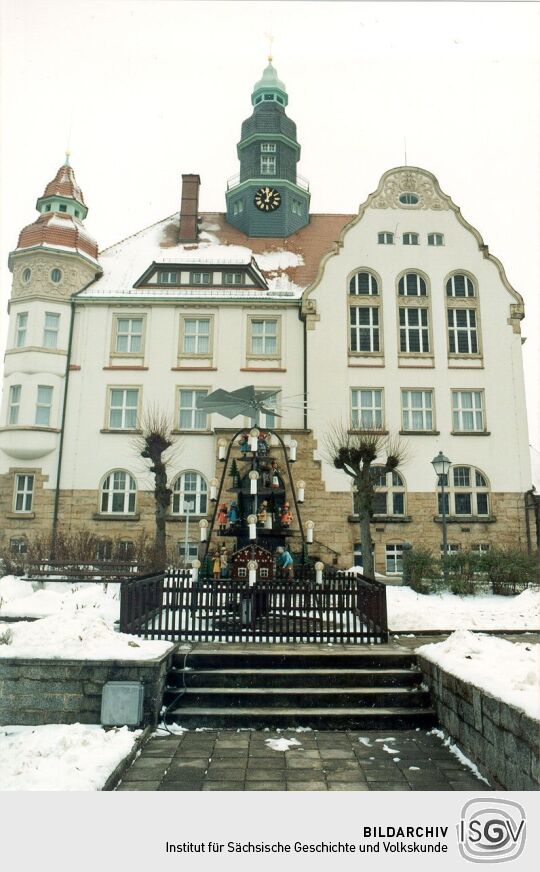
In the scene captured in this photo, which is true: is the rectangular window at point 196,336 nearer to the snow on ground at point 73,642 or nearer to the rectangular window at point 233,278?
the rectangular window at point 233,278

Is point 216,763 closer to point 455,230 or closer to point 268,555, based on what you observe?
point 268,555

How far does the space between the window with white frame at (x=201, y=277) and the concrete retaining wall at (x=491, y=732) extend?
2594 centimetres

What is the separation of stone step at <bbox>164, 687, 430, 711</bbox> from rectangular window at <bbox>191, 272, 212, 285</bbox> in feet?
82.5

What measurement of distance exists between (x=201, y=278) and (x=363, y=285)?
27.1 feet

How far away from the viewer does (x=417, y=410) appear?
92.0 ft

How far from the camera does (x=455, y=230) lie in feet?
96.2

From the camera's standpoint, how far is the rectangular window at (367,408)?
27453 mm

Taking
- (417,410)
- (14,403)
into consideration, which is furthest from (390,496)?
(14,403)

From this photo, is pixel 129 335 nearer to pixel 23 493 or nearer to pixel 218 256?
pixel 218 256

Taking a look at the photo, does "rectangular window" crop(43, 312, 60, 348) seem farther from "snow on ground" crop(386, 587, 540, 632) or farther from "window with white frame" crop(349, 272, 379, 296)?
"snow on ground" crop(386, 587, 540, 632)

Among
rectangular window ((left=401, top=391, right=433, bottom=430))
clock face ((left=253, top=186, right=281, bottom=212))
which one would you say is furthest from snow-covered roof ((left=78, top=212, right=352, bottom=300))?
rectangular window ((left=401, top=391, right=433, bottom=430))

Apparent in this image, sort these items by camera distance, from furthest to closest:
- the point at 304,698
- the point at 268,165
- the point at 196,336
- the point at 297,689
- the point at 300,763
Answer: the point at 268,165 < the point at 196,336 < the point at 297,689 < the point at 304,698 < the point at 300,763

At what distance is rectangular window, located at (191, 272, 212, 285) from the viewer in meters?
30.2
